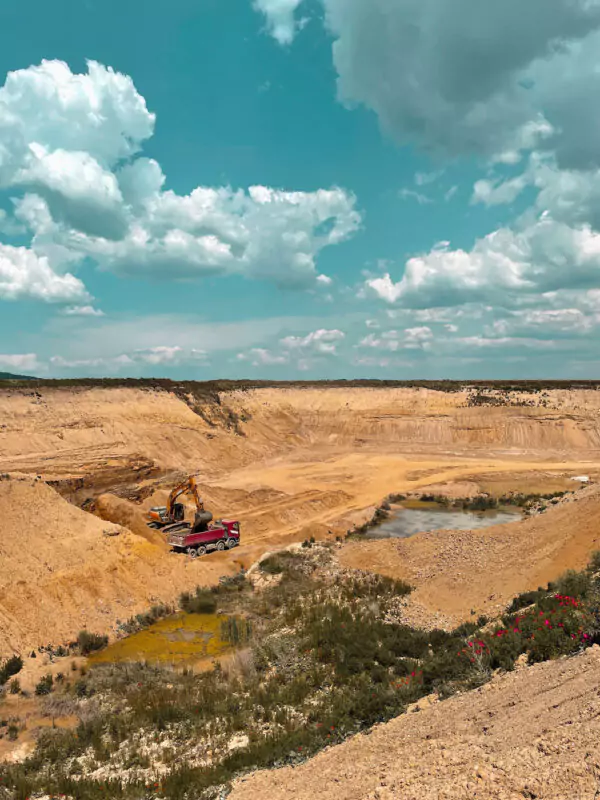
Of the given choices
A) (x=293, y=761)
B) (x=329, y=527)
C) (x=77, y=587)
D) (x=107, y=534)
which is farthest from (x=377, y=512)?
(x=293, y=761)

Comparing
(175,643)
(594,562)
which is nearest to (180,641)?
(175,643)

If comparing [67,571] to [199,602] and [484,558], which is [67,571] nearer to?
[199,602]

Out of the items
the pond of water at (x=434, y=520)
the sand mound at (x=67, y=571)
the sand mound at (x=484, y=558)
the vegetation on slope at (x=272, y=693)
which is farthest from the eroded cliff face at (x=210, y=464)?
the vegetation on slope at (x=272, y=693)

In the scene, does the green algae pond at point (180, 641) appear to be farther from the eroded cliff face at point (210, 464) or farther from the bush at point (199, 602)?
the eroded cliff face at point (210, 464)

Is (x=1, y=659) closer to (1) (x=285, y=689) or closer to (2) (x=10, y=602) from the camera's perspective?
(2) (x=10, y=602)

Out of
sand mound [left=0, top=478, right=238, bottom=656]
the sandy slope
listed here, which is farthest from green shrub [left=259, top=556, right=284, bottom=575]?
the sandy slope

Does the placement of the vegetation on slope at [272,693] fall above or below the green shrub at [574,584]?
below
